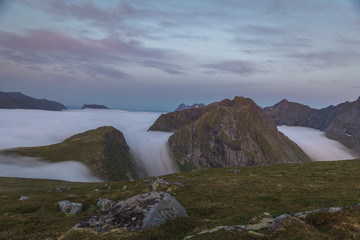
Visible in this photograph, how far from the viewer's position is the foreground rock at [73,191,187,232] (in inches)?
715

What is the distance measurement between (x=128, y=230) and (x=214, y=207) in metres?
14.5

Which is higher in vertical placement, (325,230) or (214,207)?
(325,230)

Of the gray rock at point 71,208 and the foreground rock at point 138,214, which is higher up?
the foreground rock at point 138,214

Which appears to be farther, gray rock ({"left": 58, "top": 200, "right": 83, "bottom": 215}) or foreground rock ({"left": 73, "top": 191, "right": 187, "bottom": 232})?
gray rock ({"left": 58, "top": 200, "right": 83, "bottom": 215})

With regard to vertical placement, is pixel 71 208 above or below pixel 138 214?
below

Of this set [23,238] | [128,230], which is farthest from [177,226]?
[23,238]

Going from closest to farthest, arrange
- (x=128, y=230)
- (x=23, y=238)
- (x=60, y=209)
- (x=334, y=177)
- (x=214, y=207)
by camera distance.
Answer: (x=128, y=230) → (x=23, y=238) → (x=214, y=207) → (x=60, y=209) → (x=334, y=177)

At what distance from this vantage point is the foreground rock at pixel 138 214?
18.2 meters

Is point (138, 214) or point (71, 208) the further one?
point (71, 208)

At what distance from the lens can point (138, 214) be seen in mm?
18953

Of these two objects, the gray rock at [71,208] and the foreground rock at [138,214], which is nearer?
the foreground rock at [138,214]

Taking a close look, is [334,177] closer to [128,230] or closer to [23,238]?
[128,230]

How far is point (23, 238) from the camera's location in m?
20.1

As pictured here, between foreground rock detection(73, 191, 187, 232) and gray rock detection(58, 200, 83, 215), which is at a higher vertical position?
foreground rock detection(73, 191, 187, 232)
